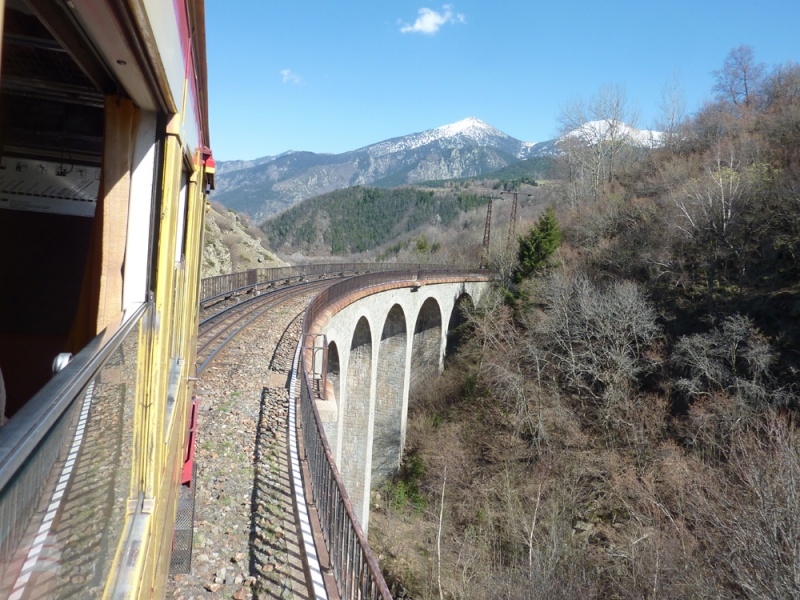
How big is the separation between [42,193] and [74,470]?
1790 mm

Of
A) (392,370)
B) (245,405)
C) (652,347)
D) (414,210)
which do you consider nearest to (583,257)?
(652,347)

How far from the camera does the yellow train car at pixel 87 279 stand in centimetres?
78

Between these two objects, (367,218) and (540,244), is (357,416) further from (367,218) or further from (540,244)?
(367,218)

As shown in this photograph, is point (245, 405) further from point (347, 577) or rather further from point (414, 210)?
point (414, 210)

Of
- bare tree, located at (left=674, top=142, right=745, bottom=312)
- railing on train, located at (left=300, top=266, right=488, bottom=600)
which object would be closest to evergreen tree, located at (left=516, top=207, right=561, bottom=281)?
bare tree, located at (left=674, top=142, right=745, bottom=312)

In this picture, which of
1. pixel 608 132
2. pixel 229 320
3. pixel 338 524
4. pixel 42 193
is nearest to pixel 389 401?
pixel 229 320

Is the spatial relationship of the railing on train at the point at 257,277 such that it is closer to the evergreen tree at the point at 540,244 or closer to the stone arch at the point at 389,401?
the stone arch at the point at 389,401

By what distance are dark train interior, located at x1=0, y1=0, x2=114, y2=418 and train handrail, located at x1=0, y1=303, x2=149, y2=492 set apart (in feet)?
3.11

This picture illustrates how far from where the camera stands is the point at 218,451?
6.42m

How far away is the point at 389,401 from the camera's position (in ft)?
80.7

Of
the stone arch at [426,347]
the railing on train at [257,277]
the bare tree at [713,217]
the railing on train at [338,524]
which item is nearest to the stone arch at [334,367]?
the railing on train at [257,277]

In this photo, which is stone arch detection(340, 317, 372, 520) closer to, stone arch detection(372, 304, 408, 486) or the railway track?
the railway track

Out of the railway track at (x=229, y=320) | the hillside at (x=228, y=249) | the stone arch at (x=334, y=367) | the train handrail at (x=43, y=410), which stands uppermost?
the hillside at (x=228, y=249)

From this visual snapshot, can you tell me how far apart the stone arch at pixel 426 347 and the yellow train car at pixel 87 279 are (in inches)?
1110
